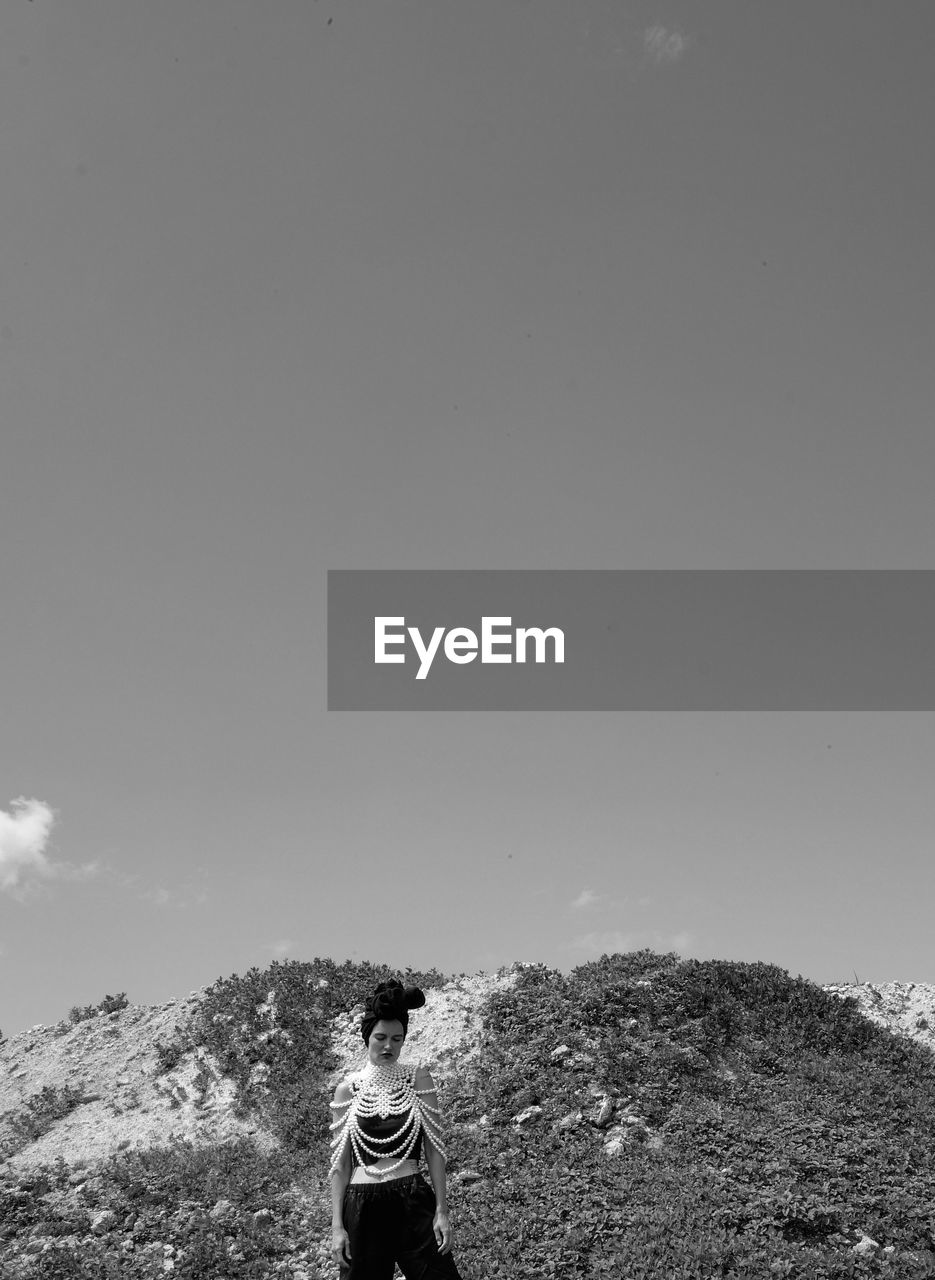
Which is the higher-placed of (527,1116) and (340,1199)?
(340,1199)

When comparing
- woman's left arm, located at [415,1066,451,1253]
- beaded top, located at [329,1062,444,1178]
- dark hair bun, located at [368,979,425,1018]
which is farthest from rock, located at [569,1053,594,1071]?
dark hair bun, located at [368,979,425,1018]

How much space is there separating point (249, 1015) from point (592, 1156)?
397 inches

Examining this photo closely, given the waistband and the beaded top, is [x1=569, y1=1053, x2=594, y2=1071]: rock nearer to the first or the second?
the beaded top

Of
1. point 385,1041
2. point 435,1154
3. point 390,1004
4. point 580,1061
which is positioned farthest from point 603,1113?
point 390,1004

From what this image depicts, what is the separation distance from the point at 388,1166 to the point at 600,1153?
348 inches

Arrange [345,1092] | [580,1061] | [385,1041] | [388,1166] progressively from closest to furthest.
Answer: [388,1166] → [385,1041] → [345,1092] → [580,1061]

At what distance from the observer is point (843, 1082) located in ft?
64.0

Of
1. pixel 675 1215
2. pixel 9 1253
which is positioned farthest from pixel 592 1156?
pixel 9 1253

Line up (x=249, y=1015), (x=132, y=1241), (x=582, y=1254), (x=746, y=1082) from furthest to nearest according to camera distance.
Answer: (x=249, y=1015)
(x=746, y=1082)
(x=132, y=1241)
(x=582, y=1254)

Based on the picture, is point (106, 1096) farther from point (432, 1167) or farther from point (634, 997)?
point (432, 1167)

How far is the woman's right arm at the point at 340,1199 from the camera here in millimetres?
8164

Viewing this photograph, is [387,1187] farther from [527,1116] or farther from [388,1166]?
[527,1116]

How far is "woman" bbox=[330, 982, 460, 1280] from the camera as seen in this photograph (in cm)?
812

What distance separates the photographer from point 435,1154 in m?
8.42
